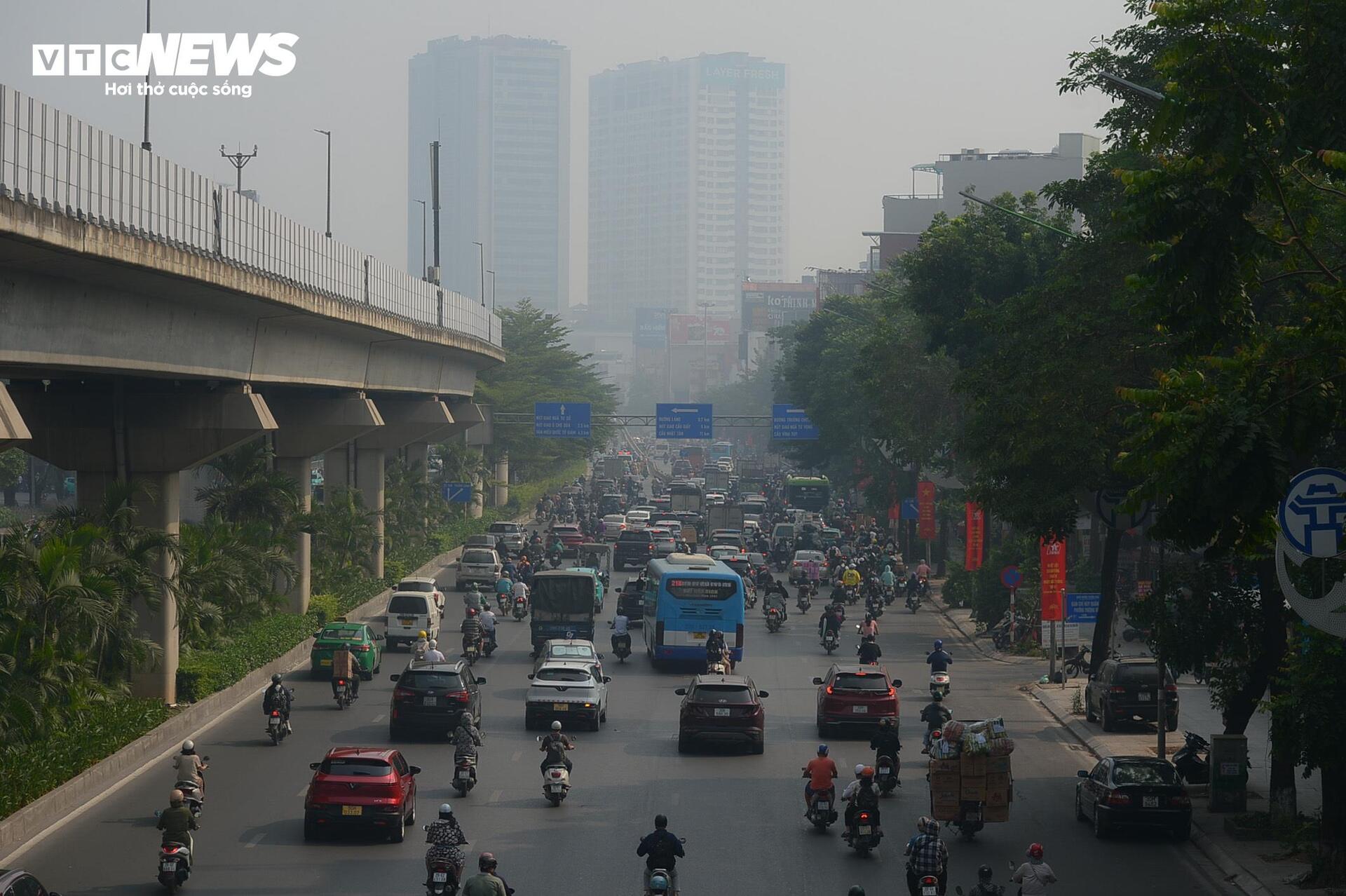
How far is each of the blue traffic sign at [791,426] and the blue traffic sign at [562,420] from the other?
37.1ft

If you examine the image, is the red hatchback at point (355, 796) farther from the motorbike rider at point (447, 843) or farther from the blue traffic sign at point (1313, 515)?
the blue traffic sign at point (1313, 515)

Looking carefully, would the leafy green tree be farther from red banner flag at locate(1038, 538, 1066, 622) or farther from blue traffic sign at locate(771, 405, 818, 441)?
red banner flag at locate(1038, 538, 1066, 622)

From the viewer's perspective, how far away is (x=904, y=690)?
38.7 m

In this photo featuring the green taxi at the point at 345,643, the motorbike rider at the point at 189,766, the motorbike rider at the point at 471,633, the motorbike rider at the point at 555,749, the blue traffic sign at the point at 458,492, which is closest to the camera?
the motorbike rider at the point at 189,766

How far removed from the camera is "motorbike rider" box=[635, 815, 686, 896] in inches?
722

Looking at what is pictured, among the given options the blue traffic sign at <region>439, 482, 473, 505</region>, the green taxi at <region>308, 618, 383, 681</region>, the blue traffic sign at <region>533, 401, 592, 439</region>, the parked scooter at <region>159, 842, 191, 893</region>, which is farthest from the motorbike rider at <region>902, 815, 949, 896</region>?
the blue traffic sign at <region>533, 401, 592, 439</region>

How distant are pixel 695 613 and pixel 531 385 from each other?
219ft

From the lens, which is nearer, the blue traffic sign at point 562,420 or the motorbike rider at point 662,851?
the motorbike rider at point 662,851

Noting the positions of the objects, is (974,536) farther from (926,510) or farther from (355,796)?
(355,796)

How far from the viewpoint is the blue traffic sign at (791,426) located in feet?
321

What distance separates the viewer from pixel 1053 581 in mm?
38594

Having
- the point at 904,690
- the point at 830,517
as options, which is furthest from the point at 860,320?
the point at 904,690

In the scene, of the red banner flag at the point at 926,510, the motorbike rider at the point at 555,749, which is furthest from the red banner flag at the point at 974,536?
the motorbike rider at the point at 555,749

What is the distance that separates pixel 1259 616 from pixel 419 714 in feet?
45.6
